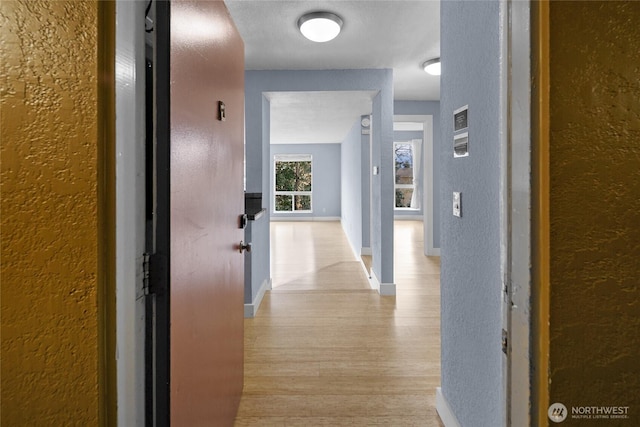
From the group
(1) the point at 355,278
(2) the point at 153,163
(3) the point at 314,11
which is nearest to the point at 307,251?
(1) the point at 355,278

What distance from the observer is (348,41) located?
292 centimetres

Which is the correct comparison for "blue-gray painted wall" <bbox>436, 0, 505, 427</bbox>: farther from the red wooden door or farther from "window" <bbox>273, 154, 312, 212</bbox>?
"window" <bbox>273, 154, 312, 212</bbox>

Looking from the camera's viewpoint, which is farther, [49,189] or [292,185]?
[292,185]

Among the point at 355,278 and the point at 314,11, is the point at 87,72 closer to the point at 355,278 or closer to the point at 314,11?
the point at 314,11

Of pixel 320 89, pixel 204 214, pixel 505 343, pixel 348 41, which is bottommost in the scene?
pixel 505 343

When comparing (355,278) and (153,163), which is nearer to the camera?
(153,163)

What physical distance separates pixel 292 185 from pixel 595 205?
1031 centimetres

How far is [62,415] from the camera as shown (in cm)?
74

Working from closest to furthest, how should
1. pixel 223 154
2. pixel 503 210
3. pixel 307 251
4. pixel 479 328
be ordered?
1. pixel 503 210
2. pixel 479 328
3. pixel 223 154
4. pixel 307 251

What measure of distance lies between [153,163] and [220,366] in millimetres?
890

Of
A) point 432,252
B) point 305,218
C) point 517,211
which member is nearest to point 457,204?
point 517,211

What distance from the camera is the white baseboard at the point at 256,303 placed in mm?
3150

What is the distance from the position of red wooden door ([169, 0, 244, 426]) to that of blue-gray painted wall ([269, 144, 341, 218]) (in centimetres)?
885

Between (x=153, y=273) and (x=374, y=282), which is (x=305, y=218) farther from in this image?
(x=153, y=273)
